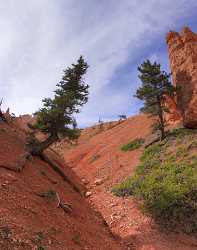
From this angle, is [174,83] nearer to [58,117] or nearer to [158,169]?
[158,169]

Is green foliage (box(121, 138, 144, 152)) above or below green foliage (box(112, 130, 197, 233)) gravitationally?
above

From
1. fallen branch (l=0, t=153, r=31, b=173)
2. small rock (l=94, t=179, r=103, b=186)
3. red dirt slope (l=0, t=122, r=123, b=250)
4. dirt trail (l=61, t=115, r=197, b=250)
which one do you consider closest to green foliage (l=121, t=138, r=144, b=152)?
dirt trail (l=61, t=115, r=197, b=250)

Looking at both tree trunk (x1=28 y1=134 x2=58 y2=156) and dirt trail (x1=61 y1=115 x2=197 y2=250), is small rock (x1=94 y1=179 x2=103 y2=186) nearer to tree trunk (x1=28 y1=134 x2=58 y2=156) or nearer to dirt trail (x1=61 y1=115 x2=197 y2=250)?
dirt trail (x1=61 y1=115 x2=197 y2=250)

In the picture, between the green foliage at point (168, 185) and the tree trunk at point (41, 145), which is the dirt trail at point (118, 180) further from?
the tree trunk at point (41, 145)

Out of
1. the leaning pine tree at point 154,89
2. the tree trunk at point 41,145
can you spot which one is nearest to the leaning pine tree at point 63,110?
the tree trunk at point 41,145

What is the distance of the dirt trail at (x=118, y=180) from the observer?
54.6 feet

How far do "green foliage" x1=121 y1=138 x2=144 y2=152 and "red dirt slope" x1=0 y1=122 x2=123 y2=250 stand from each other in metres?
16.8

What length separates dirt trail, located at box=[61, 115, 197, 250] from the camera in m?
16.6

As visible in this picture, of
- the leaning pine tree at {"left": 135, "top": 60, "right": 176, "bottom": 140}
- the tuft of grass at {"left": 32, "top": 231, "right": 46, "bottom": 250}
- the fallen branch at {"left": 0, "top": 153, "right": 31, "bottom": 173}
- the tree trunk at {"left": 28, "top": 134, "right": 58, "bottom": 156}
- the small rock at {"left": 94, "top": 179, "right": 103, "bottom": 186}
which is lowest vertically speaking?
the tuft of grass at {"left": 32, "top": 231, "right": 46, "bottom": 250}

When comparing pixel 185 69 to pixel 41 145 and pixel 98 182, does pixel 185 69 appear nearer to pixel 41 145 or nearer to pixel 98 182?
pixel 98 182

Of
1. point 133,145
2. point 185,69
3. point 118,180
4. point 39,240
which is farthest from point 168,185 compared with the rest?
point 185,69

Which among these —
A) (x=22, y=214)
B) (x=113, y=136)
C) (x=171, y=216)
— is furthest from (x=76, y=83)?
(x=113, y=136)

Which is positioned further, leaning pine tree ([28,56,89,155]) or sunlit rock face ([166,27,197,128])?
sunlit rock face ([166,27,197,128])

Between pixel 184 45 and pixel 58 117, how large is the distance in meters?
20.1
